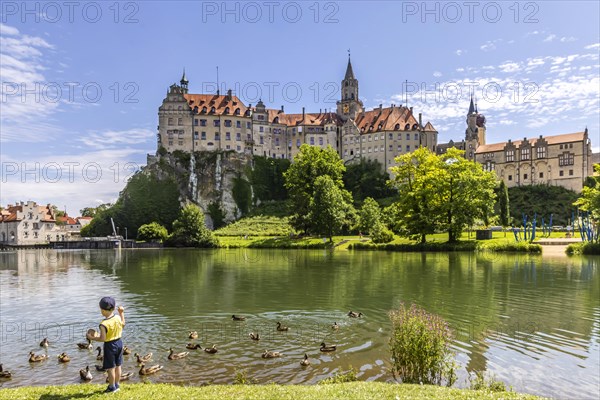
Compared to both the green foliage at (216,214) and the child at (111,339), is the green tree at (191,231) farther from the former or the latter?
the child at (111,339)

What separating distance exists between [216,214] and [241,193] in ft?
28.6

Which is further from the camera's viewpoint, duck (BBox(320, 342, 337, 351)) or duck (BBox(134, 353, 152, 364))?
duck (BBox(320, 342, 337, 351))

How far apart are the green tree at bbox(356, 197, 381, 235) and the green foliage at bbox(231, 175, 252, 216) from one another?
4426 centimetres

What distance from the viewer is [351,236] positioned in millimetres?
81188

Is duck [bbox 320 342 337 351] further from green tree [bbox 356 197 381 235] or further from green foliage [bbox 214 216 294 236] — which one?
green foliage [bbox 214 216 294 236]

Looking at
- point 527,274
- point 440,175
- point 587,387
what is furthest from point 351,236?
point 587,387

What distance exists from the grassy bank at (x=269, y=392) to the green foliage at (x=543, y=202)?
299 ft

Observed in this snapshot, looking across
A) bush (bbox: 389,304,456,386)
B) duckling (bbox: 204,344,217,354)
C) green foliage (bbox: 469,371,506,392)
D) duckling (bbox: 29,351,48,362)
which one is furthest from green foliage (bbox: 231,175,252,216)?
A: green foliage (bbox: 469,371,506,392)

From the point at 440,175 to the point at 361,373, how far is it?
2063 inches

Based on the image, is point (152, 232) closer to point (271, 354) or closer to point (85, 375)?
point (271, 354)

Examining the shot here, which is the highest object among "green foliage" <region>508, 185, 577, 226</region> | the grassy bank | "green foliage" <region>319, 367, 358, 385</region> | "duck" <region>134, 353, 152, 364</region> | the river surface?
"green foliage" <region>508, 185, 577, 226</region>

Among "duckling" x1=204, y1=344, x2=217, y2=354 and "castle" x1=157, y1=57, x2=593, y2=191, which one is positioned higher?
"castle" x1=157, y1=57, x2=593, y2=191

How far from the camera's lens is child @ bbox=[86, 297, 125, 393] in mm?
10594

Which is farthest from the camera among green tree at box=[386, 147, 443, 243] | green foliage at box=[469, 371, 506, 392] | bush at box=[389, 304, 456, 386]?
green tree at box=[386, 147, 443, 243]
